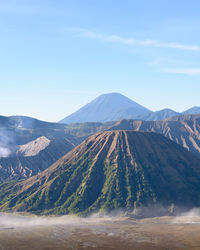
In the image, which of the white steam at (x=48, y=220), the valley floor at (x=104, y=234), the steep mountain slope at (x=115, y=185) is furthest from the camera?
the steep mountain slope at (x=115, y=185)

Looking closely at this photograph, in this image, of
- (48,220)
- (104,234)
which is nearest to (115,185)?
(48,220)

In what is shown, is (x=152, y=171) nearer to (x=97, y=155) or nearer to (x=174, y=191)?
(x=174, y=191)

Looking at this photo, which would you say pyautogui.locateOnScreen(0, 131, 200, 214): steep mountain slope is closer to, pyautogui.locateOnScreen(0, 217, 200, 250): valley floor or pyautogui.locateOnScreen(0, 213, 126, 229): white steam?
pyautogui.locateOnScreen(0, 213, 126, 229): white steam

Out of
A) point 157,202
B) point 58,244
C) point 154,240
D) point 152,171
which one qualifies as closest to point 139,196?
point 157,202

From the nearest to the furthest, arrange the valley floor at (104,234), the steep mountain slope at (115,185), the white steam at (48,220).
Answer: the valley floor at (104,234) → the white steam at (48,220) → the steep mountain slope at (115,185)

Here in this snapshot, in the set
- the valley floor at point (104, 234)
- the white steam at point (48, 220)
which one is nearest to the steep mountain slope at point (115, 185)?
the white steam at point (48, 220)

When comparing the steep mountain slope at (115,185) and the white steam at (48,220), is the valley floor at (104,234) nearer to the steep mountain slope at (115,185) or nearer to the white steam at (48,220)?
the white steam at (48,220)

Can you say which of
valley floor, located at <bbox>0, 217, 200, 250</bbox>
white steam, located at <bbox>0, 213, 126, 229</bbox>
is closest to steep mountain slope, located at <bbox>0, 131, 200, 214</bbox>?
white steam, located at <bbox>0, 213, 126, 229</bbox>
